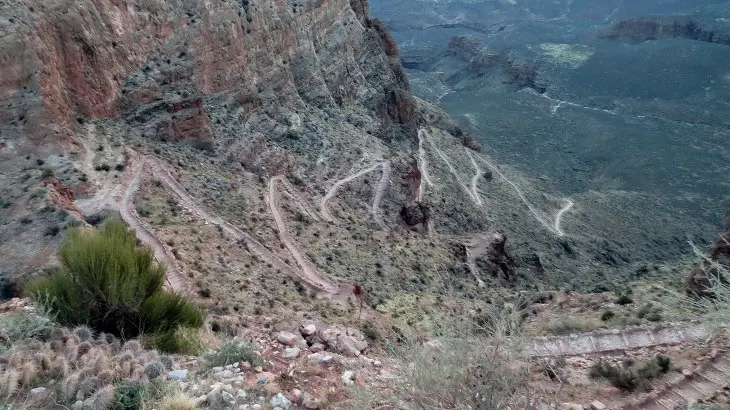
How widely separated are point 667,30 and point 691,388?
107187 millimetres

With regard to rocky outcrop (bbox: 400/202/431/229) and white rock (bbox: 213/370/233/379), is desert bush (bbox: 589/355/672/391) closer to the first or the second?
white rock (bbox: 213/370/233/379)

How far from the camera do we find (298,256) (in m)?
20.0

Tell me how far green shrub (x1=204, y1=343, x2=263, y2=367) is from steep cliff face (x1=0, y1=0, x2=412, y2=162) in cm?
1241

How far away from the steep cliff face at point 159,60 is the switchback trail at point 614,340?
50.0 feet

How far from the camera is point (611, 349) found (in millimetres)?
11547

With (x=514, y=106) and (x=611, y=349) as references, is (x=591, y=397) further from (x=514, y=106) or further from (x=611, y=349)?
(x=514, y=106)

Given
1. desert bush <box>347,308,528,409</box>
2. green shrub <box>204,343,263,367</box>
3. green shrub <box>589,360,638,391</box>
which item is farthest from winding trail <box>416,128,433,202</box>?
desert bush <box>347,308,528,409</box>

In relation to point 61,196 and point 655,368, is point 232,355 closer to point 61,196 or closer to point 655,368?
point 655,368

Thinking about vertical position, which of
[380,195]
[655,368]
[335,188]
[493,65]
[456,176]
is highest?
[655,368]

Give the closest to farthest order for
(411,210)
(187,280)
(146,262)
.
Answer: (146,262) → (187,280) → (411,210)

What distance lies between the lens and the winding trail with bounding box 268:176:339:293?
712 inches

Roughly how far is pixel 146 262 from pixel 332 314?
6.49 metres

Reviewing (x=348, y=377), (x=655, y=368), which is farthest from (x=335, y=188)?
(x=655, y=368)

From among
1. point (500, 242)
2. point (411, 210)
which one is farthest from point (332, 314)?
point (500, 242)
